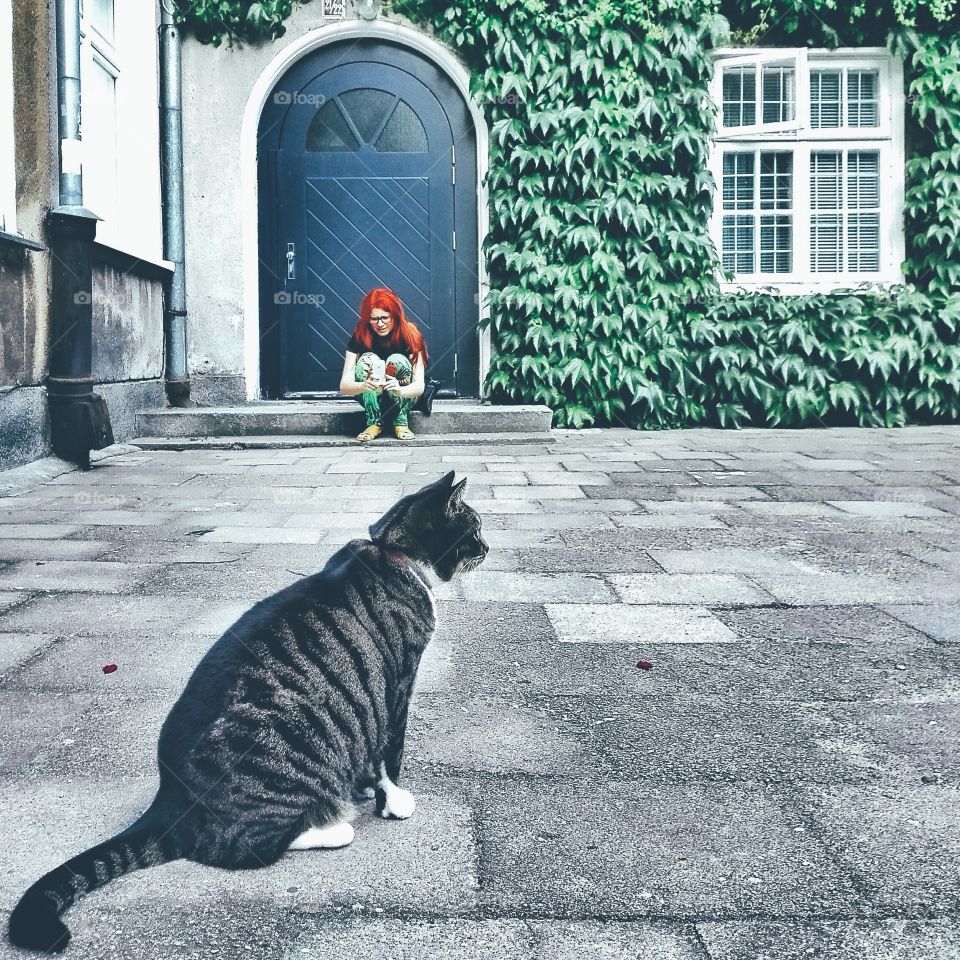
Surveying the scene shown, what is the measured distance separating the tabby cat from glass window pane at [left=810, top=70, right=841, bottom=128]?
30.2 ft

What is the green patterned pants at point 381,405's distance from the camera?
26.3 ft

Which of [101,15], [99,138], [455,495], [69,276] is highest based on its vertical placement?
[101,15]

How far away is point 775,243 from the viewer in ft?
33.1

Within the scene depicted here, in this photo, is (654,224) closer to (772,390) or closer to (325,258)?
(772,390)

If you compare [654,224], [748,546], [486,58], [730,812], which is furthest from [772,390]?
[730,812]

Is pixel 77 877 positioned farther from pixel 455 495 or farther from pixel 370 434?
pixel 370 434

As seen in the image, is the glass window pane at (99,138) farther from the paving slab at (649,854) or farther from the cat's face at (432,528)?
the paving slab at (649,854)

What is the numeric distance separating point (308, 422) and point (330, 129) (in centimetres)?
286

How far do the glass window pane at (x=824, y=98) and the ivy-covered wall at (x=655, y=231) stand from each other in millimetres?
359

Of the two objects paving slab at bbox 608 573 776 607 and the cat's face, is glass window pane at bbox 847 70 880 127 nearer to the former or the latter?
paving slab at bbox 608 573 776 607

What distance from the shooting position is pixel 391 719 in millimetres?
1938

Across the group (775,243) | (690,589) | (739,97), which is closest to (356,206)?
(739,97)

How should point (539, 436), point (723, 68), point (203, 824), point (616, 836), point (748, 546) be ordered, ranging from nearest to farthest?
point (203, 824)
point (616, 836)
point (748, 546)
point (539, 436)
point (723, 68)

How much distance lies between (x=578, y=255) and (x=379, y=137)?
81.1 inches
